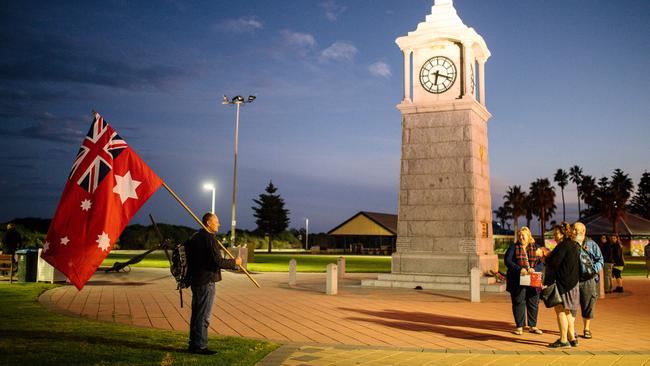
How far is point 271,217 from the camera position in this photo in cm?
8588

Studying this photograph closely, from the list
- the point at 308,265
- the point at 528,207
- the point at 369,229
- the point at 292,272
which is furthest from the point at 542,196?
the point at 292,272

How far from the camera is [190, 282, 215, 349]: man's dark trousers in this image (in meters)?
7.55

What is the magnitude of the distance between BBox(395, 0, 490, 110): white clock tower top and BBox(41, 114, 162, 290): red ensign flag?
1383 cm

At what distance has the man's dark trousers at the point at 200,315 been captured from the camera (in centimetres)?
755

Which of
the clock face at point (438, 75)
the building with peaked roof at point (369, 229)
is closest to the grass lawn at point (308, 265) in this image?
the clock face at point (438, 75)

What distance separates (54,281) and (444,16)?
657 inches

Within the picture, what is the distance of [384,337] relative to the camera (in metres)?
9.38

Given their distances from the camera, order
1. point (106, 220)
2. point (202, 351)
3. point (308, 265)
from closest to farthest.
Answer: point (202, 351)
point (106, 220)
point (308, 265)

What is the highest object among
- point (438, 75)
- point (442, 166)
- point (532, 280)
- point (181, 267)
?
point (438, 75)

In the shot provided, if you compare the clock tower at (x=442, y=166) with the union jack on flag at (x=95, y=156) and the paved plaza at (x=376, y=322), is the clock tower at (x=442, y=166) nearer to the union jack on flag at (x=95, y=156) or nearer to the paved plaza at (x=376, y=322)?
the paved plaza at (x=376, y=322)

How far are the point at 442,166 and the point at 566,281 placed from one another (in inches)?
453

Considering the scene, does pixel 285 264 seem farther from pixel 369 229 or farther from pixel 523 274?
pixel 369 229

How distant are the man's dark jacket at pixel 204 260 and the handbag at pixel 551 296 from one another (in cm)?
487

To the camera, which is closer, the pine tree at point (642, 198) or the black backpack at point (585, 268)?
the black backpack at point (585, 268)
